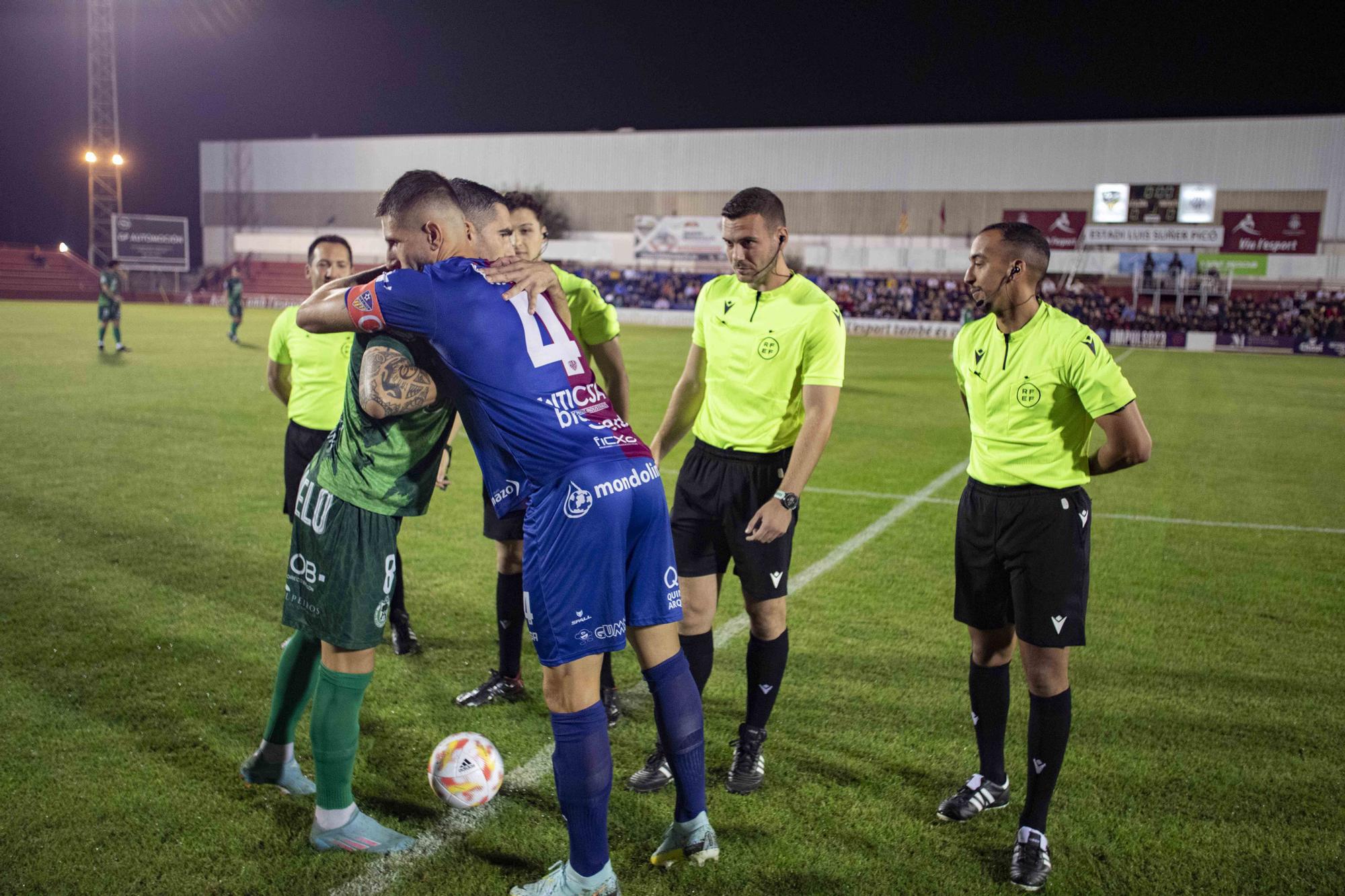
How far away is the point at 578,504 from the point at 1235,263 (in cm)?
4904

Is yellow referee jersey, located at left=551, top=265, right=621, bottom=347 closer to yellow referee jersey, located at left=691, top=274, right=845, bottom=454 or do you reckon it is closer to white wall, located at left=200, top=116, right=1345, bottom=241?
yellow referee jersey, located at left=691, top=274, right=845, bottom=454

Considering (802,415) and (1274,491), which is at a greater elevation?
(802,415)

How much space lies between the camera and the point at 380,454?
285 cm

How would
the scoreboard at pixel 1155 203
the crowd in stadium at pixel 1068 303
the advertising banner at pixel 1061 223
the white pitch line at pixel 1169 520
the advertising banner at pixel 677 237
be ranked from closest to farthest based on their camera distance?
the white pitch line at pixel 1169 520 → the crowd in stadium at pixel 1068 303 → the scoreboard at pixel 1155 203 → the advertising banner at pixel 1061 223 → the advertising banner at pixel 677 237

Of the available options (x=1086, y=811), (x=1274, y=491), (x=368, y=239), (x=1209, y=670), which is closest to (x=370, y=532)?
(x=1086, y=811)

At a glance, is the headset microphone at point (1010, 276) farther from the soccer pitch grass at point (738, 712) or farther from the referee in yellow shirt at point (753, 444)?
the soccer pitch grass at point (738, 712)

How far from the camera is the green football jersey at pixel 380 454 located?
2816 mm

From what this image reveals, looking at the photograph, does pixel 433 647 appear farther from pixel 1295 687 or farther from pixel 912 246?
pixel 912 246

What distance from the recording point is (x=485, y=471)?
2762 mm

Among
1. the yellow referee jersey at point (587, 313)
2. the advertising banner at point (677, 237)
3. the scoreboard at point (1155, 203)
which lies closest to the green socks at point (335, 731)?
the yellow referee jersey at point (587, 313)

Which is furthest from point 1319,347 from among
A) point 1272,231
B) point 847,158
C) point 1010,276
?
point 1010,276

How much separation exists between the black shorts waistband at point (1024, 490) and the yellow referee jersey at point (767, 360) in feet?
2.18

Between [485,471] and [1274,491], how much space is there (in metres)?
9.57

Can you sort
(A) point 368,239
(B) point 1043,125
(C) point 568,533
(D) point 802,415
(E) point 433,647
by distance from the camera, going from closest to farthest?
(C) point 568,533 → (D) point 802,415 → (E) point 433,647 → (B) point 1043,125 → (A) point 368,239
